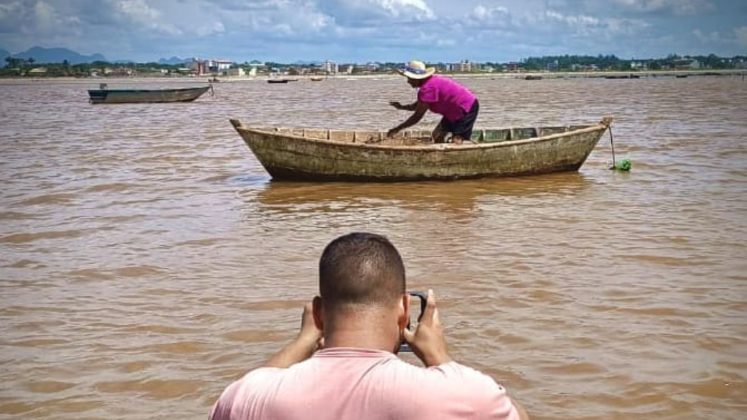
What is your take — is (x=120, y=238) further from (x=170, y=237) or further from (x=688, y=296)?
(x=688, y=296)

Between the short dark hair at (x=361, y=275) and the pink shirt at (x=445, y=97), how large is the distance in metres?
8.98

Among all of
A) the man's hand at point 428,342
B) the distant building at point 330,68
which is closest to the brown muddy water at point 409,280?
the man's hand at point 428,342

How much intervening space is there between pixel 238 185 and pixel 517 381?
8541mm

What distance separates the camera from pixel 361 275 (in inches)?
80.3

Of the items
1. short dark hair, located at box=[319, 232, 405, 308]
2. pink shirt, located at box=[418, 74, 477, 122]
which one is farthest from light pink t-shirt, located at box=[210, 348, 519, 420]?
pink shirt, located at box=[418, 74, 477, 122]

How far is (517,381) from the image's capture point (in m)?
4.32

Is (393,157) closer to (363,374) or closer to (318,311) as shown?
(318,311)

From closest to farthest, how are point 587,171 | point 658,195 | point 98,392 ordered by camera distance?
1. point 98,392
2. point 658,195
3. point 587,171

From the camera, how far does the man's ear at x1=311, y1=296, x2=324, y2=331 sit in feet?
7.11

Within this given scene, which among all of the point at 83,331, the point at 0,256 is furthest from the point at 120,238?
the point at 83,331

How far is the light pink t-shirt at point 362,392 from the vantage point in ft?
6.06

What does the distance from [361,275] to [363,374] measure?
26 cm

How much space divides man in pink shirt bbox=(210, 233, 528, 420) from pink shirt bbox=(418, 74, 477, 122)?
899 cm

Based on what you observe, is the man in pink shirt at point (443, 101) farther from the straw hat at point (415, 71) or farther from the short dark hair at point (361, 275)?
the short dark hair at point (361, 275)
